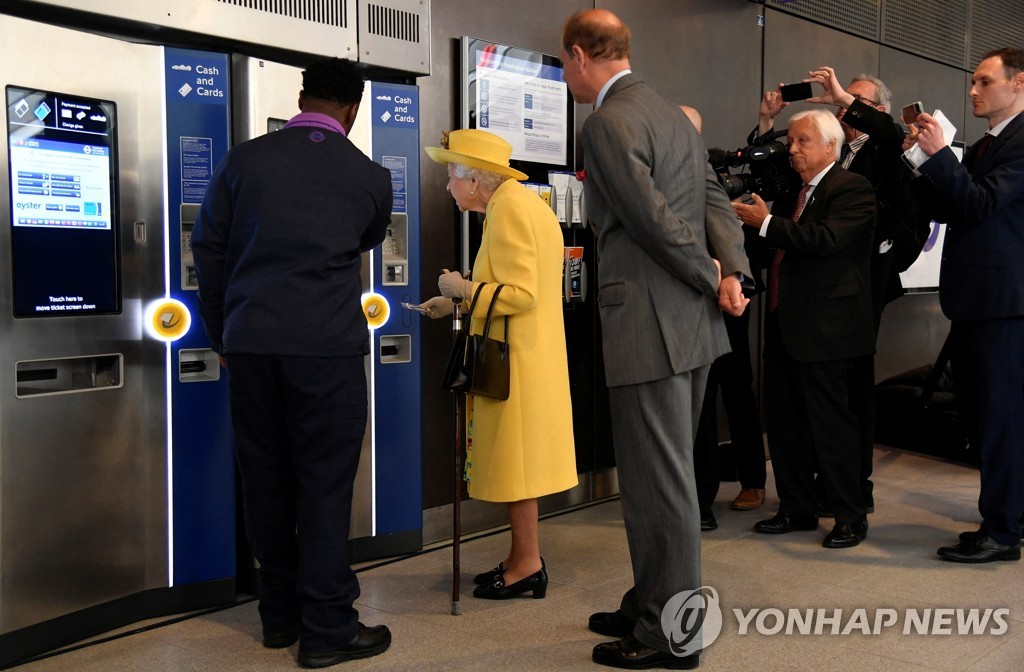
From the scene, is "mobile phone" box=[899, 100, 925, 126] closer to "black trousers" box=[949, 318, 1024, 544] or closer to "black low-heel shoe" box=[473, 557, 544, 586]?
"black trousers" box=[949, 318, 1024, 544]

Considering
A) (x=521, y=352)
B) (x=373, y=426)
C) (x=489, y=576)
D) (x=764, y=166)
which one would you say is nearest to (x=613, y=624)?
(x=489, y=576)

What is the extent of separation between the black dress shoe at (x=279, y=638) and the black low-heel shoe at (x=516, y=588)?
0.65 metres

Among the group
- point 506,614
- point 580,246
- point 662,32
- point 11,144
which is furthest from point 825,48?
point 11,144

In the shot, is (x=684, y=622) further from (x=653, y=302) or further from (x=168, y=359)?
(x=168, y=359)

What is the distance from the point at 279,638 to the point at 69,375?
0.94 metres

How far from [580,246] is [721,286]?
1.92 m

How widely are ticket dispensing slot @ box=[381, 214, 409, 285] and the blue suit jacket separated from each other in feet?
6.16

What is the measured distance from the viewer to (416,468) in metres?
3.69

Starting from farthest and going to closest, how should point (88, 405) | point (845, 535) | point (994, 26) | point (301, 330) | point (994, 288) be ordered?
point (994, 26)
point (845, 535)
point (994, 288)
point (88, 405)
point (301, 330)

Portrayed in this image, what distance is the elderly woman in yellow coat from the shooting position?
9.66ft

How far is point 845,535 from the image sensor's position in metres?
3.75

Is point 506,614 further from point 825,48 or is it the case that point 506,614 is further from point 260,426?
point 825,48

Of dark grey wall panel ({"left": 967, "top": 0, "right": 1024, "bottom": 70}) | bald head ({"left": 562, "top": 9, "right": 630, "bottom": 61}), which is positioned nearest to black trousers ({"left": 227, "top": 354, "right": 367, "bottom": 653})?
bald head ({"left": 562, "top": 9, "right": 630, "bottom": 61})

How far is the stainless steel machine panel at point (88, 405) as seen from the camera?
2586mm
